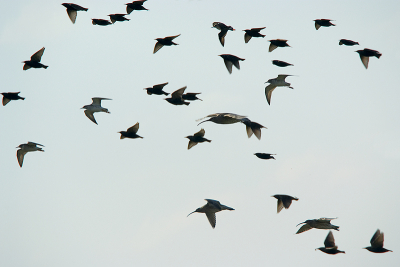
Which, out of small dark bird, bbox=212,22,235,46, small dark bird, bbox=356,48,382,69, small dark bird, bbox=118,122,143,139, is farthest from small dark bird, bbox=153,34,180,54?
small dark bird, bbox=356,48,382,69

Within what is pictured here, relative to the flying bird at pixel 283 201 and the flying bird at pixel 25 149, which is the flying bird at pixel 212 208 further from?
the flying bird at pixel 25 149

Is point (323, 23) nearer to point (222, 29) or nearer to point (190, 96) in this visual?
point (222, 29)

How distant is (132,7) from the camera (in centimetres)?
2856

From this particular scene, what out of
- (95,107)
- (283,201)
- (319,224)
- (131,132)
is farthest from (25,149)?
(319,224)

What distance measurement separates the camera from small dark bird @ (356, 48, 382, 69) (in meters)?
26.0

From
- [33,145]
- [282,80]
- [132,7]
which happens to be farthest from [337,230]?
[33,145]

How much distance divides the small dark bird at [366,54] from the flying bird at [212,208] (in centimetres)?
1273

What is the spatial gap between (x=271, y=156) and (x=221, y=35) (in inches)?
343

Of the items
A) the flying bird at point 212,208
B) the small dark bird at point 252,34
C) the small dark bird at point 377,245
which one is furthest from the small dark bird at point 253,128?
the small dark bird at point 377,245

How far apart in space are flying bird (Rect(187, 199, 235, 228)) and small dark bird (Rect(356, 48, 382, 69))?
41.8 ft

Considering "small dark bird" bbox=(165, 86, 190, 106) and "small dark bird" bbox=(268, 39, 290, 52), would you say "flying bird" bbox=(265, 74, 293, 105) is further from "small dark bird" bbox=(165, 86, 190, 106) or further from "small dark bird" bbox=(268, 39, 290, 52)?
"small dark bird" bbox=(165, 86, 190, 106)

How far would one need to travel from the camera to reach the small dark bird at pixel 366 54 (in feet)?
85.5

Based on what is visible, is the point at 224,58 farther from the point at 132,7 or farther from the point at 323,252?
the point at 323,252

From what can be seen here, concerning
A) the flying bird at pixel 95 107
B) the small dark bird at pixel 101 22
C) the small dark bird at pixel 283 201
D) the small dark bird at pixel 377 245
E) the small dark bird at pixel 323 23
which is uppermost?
the small dark bird at pixel 323 23
